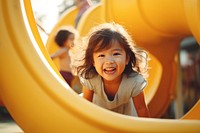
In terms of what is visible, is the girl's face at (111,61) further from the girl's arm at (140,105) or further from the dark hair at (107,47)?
the girl's arm at (140,105)

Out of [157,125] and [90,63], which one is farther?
→ [90,63]

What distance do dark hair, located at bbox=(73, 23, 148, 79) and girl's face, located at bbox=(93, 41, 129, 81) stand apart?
17mm

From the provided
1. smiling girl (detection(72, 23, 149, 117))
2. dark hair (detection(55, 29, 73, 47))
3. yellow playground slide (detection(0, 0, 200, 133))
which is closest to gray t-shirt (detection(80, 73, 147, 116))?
smiling girl (detection(72, 23, 149, 117))

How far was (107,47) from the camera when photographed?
1.18m

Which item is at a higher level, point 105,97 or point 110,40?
point 110,40

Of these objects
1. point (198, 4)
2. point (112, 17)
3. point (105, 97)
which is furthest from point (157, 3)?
point (105, 97)

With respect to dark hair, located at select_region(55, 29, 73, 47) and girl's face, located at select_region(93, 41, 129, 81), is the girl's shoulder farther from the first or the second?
dark hair, located at select_region(55, 29, 73, 47)

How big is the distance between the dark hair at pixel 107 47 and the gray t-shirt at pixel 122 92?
3 cm

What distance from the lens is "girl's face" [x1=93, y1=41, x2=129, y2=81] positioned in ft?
3.84

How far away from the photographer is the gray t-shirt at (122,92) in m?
1.26

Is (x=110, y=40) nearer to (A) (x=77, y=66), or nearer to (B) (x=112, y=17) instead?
(A) (x=77, y=66)

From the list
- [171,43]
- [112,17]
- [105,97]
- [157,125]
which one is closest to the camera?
[157,125]

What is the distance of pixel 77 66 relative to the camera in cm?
136

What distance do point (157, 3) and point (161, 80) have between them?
77 centimetres
